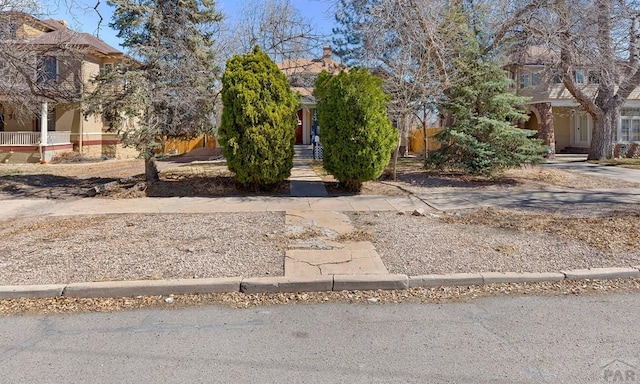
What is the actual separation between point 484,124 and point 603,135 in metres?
11.9

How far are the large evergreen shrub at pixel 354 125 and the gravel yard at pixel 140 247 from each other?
8.96 feet

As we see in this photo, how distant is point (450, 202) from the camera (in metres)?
10.5

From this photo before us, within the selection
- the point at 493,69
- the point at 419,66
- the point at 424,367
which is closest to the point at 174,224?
the point at 424,367

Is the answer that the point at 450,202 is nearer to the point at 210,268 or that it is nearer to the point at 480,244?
the point at 480,244

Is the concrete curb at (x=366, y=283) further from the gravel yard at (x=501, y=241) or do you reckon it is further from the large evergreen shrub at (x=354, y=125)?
the large evergreen shrub at (x=354, y=125)

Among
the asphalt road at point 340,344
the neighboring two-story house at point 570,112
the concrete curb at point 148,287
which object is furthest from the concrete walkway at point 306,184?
the neighboring two-story house at point 570,112

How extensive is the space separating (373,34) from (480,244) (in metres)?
9.00

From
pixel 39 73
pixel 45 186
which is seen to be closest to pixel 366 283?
pixel 45 186

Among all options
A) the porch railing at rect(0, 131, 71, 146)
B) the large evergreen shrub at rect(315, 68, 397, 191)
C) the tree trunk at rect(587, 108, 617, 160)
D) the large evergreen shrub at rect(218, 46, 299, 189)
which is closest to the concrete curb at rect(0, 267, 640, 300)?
the large evergreen shrub at rect(315, 68, 397, 191)

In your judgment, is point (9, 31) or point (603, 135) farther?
point (603, 135)

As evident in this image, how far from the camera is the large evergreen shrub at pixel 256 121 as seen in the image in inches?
424

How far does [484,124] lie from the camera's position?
533 inches

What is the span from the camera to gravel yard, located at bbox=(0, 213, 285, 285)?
556cm

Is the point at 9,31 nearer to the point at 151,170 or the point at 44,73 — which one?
the point at 44,73
